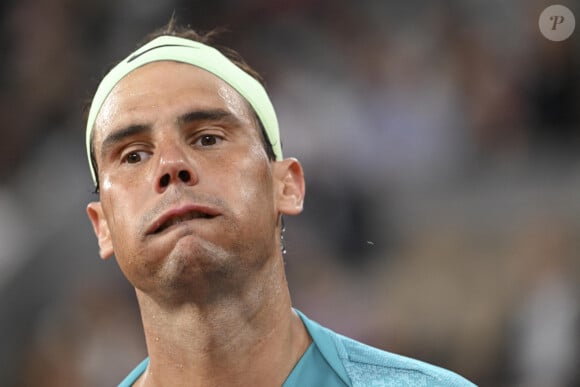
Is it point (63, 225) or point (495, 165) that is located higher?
point (495, 165)

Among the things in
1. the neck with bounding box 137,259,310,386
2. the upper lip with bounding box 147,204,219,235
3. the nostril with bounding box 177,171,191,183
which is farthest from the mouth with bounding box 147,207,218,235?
the neck with bounding box 137,259,310,386

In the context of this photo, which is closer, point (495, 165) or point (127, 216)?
point (127, 216)

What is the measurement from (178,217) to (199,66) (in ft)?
1.92

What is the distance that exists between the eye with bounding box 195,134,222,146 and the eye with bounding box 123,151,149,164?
0.54 feet

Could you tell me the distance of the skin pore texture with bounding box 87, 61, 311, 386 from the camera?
91.0 inches

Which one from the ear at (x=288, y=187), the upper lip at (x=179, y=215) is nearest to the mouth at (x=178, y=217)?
the upper lip at (x=179, y=215)

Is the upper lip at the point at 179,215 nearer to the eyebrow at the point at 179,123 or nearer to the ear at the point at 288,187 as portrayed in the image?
the eyebrow at the point at 179,123

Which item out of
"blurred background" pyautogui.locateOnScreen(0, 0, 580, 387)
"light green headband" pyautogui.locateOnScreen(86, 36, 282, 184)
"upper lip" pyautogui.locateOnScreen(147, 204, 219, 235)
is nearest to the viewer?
"upper lip" pyautogui.locateOnScreen(147, 204, 219, 235)

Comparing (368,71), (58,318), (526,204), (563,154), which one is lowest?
(58,318)

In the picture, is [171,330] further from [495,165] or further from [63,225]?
[495,165]

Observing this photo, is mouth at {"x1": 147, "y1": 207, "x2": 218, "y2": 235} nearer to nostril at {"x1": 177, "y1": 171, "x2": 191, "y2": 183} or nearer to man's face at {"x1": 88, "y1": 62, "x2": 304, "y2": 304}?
man's face at {"x1": 88, "y1": 62, "x2": 304, "y2": 304}

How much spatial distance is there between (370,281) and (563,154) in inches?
49.1

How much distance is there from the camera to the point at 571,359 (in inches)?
160

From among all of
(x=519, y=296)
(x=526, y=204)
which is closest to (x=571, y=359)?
(x=519, y=296)
